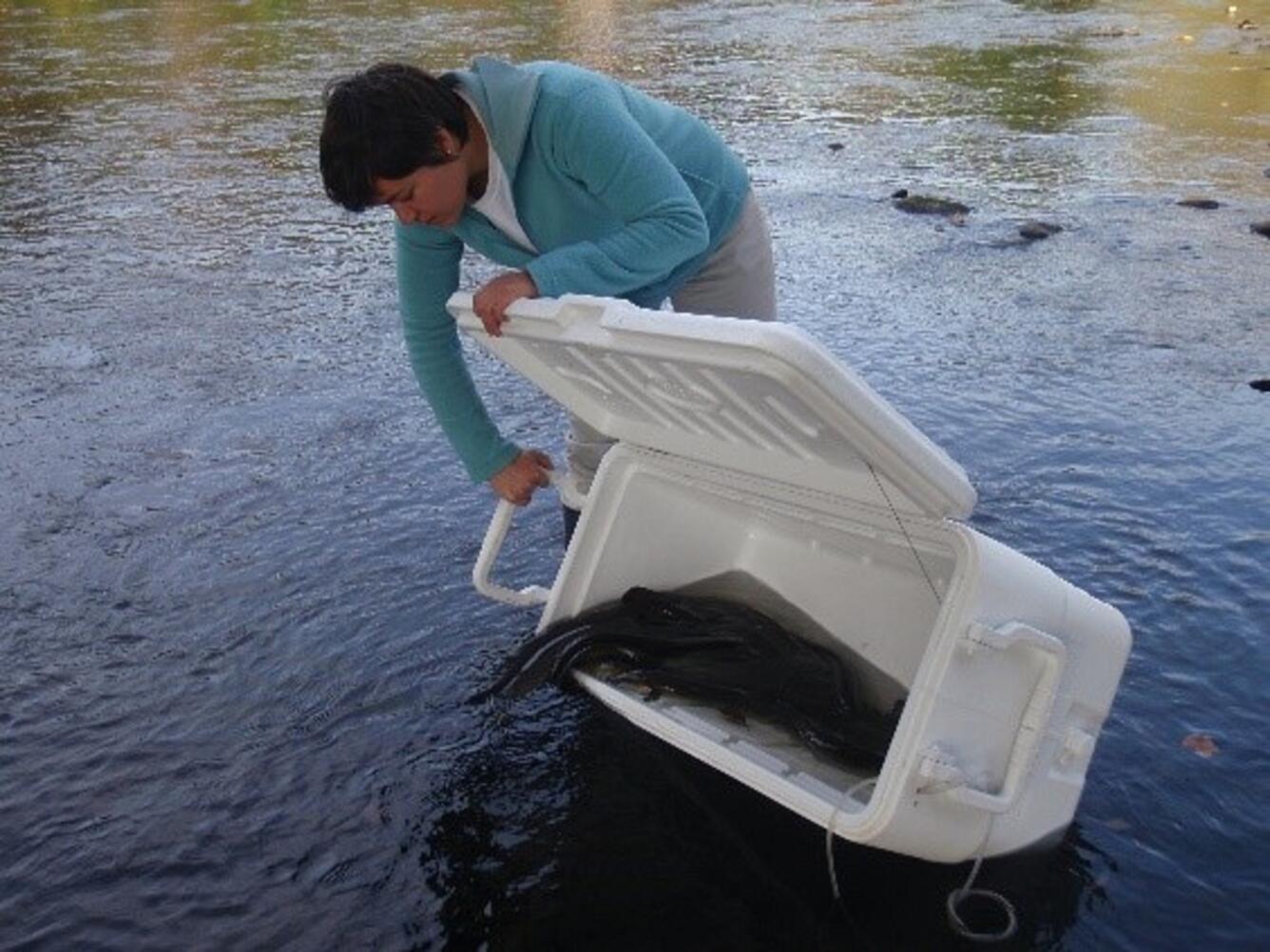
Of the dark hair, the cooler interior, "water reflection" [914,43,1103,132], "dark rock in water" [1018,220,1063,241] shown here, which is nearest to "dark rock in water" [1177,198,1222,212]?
"dark rock in water" [1018,220,1063,241]

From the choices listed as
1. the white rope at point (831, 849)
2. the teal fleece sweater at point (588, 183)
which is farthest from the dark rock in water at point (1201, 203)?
the white rope at point (831, 849)

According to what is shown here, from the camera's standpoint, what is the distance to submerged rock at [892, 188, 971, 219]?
8734mm

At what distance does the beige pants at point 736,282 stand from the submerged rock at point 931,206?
569cm

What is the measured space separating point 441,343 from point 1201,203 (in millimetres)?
6940

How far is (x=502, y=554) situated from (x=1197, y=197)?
20.8ft

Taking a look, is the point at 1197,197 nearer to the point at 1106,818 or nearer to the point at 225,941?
the point at 1106,818

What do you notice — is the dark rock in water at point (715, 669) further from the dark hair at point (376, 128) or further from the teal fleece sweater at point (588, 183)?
the dark hair at point (376, 128)

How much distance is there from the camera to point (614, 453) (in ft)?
10.5

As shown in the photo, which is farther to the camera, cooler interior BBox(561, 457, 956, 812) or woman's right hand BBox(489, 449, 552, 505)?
woman's right hand BBox(489, 449, 552, 505)

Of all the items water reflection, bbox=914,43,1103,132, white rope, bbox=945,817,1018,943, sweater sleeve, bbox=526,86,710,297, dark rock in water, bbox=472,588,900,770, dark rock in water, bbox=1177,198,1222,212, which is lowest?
water reflection, bbox=914,43,1103,132

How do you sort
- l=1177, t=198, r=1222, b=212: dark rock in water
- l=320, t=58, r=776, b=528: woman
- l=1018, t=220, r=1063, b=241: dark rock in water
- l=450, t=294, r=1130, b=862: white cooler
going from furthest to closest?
l=1177, t=198, r=1222, b=212: dark rock in water, l=1018, t=220, r=1063, b=241: dark rock in water, l=320, t=58, r=776, b=528: woman, l=450, t=294, r=1130, b=862: white cooler

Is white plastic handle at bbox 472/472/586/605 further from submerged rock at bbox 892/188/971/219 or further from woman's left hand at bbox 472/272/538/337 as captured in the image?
submerged rock at bbox 892/188/971/219

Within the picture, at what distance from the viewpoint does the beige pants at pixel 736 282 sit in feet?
10.6

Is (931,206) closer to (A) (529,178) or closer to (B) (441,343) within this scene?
(B) (441,343)
